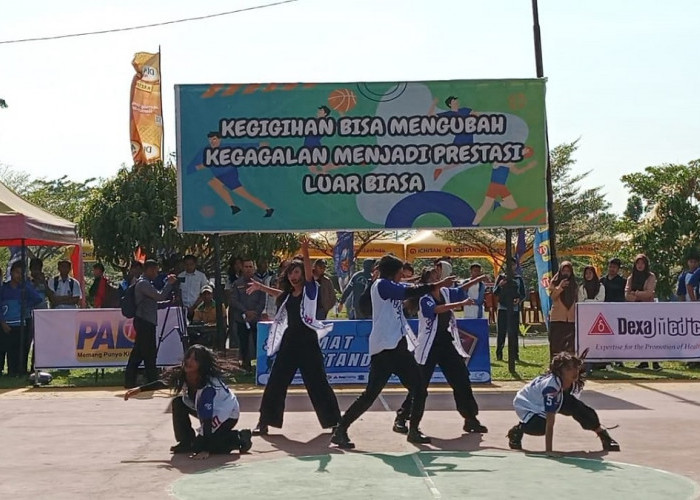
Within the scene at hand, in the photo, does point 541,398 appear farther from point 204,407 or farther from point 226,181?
point 226,181

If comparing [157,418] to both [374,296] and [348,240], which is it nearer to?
[374,296]

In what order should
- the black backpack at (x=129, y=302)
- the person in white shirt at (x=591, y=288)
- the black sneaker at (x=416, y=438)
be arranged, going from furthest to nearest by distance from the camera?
the person in white shirt at (x=591, y=288), the black backpack at (x=129, y=302), the black sneaker at (x=416, y=438)

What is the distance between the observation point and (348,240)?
1158 inches

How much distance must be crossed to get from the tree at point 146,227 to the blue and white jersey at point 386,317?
13.5 meters

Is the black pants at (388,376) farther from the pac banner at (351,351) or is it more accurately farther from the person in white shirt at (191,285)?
the person in white shirt at (191,285)

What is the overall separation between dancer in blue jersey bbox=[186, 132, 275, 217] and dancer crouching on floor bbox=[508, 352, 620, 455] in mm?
7406

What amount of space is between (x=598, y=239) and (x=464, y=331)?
83.0ft

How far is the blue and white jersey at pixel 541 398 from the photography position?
397 inches

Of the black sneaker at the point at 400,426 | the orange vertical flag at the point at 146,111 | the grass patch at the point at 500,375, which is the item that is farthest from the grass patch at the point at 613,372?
the orange vertical flag at the point at 146,111

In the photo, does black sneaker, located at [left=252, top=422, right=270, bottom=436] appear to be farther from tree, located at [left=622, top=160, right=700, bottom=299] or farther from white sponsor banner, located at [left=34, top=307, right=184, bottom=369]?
tree, located at [left=622, top=160, right=700, bottom=299]

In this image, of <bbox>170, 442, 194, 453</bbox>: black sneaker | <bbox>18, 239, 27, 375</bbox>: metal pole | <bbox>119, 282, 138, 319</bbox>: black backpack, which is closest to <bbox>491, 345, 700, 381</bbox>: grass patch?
<bbox>119, 282, 138, 319</bbox>: black backpack

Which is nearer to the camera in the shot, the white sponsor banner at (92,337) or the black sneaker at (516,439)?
the black sneaker at (516,439)

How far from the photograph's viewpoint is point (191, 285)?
18234mm

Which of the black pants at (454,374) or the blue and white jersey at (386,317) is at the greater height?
the blue and white jersey at (386,317)
